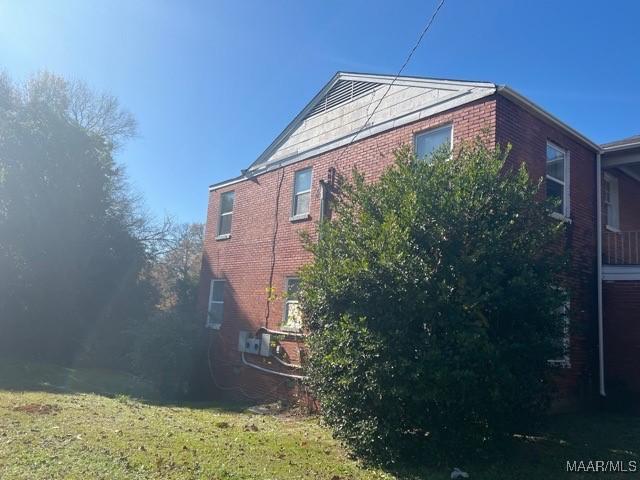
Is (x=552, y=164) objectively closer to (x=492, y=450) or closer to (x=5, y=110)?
(x=492, y=450)

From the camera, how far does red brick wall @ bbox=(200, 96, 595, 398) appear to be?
10.2 meters

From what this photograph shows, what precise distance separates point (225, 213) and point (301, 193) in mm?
4057

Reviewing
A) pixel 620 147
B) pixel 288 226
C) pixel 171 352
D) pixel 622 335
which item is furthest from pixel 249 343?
pixel 620 147

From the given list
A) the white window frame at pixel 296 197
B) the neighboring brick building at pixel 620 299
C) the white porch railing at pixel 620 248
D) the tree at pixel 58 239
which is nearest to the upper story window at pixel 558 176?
the neighboring brick building at pixel 620 299

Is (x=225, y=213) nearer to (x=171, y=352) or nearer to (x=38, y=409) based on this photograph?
(x=171, y=352)

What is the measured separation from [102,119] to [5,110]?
7616 mm

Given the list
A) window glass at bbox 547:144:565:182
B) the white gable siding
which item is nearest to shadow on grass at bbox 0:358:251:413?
the white gable siding

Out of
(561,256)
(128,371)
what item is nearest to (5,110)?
(128,371)

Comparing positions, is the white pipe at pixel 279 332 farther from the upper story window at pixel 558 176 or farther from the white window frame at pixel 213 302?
the upper story window at pixel 558 176

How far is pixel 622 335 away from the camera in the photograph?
11.1 meters

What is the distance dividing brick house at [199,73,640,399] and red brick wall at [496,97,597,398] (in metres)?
0.02

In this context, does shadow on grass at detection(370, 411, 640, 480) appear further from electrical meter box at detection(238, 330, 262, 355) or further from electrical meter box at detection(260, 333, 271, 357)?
electrical meter box at detection(238, 330, 262, 355)

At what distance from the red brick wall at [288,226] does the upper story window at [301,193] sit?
0.52 feet

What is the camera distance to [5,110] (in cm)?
2184
